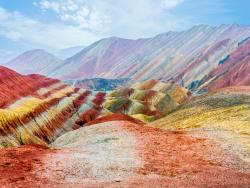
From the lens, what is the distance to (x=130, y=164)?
35688 mm

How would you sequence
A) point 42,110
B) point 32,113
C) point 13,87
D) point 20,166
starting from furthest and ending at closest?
point 13,87 → point 42,110 → point 32,113 → point 20,166


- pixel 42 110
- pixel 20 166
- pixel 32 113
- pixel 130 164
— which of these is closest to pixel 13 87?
pixel 42 110

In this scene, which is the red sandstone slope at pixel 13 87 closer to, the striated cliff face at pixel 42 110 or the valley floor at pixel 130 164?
the striated cliff face at pixel 42 110

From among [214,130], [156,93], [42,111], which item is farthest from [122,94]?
[214,130]

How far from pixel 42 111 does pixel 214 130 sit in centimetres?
5520

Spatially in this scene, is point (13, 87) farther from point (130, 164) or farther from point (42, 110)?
point (130, 164)

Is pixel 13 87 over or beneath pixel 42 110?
over

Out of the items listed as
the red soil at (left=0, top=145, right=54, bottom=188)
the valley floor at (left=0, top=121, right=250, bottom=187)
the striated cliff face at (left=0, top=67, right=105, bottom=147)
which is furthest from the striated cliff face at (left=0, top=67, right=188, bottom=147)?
the valley floor at (left=0, top=121, right=250, bottom=187)

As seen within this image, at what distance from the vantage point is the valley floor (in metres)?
29.9

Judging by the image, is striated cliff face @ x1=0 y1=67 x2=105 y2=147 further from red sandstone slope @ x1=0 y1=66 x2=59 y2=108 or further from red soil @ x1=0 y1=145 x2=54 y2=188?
red soil @ x1=0 y1=145 x2=54 y2=188

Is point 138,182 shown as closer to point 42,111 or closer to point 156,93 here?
point 42,111

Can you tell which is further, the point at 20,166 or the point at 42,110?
the point at 42,110

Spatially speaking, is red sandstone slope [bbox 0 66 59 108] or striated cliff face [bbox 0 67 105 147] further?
red sandstone slope [bbox 0 66 59 108]

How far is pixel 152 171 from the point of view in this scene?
3378 cm
